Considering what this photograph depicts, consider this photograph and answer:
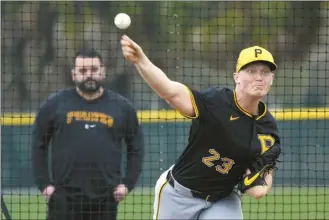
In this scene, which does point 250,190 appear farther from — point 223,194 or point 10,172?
point 10,172

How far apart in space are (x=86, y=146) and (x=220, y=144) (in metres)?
1.87

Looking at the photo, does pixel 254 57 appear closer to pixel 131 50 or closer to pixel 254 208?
pixel 131 50

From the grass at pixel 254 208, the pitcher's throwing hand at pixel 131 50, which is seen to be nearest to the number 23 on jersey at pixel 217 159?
the pitcher's throwing hand at pixel 131 50

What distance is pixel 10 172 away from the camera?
1210 cm

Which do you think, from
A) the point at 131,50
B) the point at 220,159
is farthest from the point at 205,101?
the point at 131,50

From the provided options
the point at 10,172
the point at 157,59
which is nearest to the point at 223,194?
the point at 10,172

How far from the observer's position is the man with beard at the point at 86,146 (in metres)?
7.38

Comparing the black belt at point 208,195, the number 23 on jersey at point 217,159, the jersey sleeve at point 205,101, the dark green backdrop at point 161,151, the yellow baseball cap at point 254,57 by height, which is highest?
the yellow baseball cap at point 254,57

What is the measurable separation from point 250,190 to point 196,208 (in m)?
Result: 0.39

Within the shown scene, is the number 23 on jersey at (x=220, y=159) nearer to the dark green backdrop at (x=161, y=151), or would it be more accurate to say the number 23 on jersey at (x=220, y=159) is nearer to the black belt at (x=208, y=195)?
the black belt at (x=208, y=195)

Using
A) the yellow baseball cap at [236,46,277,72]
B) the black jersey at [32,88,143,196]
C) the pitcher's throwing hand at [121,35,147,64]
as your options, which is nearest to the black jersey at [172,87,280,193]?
the yellow baseball cap at [236,46,277,72]

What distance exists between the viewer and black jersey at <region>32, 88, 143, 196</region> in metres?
7.38

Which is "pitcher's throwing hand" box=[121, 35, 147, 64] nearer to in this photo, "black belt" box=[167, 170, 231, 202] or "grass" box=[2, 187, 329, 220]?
"black belt" box=[167, 170, 231, 202]

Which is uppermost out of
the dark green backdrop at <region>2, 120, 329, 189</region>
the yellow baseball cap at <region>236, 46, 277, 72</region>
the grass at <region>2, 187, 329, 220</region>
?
the yellow baseball cap at <region>236, 46, 277, 72</region>
